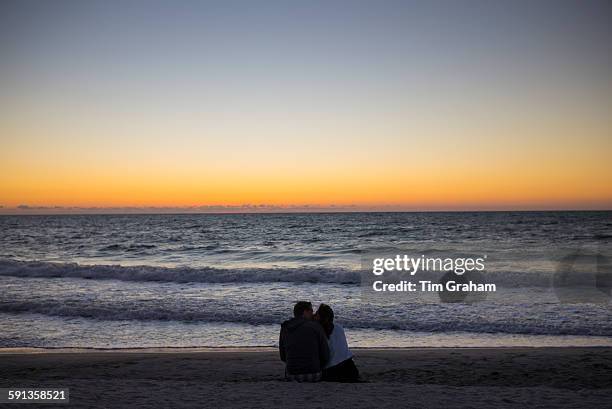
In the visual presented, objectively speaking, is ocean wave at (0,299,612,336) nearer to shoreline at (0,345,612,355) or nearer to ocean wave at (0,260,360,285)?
shoreline at (0,345,612,355)

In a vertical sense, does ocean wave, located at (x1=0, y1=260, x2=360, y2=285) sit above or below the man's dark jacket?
below

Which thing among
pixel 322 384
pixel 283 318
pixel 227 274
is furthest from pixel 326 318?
pixel 227 274

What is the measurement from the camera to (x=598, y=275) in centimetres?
2464

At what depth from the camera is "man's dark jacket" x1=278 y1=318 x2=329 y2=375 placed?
7445mm

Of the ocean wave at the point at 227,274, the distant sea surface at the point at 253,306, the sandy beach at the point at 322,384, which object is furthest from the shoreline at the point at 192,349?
the ocean wave at the point at 227,274

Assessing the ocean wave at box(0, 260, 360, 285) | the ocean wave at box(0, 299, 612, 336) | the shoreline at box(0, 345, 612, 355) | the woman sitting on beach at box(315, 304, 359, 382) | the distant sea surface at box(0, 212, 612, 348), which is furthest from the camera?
the ocean wave at box(0, 260, 360, 285)

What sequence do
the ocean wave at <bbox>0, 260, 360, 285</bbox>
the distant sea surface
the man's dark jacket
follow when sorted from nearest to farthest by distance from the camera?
the man's dark jacket
the distant sea surface
the ocean wave at <bbox>0, 260, 360, 285</bbox>

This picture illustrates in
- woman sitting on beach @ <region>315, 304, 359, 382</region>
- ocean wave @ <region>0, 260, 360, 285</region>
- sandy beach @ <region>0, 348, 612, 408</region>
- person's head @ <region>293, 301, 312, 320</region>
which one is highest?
person's head @ <region>293, 301, 312, 320</region>

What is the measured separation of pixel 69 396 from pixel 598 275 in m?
24.8

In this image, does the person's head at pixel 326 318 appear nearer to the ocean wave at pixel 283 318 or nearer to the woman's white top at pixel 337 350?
the woman's white top at pixel 337 350

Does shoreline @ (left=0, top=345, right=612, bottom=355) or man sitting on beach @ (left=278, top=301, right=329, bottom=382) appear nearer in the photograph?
man sitting on beach @ (left=278, top=301, right=329, bottom=382)

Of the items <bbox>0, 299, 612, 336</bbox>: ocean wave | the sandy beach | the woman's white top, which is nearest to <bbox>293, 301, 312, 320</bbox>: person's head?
the woman's white top

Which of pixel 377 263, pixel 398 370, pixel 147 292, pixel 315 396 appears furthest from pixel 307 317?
pixel 377 263

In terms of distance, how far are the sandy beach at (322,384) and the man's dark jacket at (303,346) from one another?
0.29m
